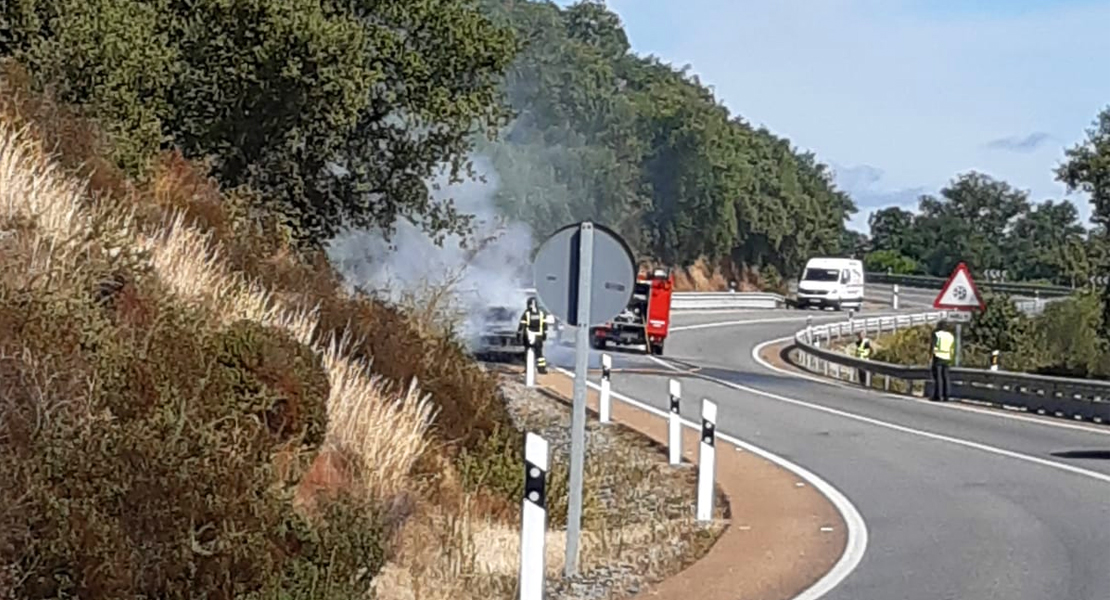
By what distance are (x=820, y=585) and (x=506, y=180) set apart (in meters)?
39.6

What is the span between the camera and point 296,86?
68.6 feet

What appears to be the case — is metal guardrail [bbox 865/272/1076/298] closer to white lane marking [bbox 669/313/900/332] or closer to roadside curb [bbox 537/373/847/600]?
white lane marking [bbox 669/313/900/332]

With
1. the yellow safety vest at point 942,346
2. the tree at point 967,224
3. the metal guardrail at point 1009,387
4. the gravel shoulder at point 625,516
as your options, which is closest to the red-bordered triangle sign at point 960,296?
the yellow safety vest at point 942,346

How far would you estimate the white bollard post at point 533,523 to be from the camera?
9648 millimetres

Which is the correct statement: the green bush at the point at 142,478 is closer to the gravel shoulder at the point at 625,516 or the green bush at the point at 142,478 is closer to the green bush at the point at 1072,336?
the gravel shoulder at the point at 625,516

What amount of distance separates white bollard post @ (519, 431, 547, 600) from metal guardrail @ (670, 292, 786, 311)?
63.7m

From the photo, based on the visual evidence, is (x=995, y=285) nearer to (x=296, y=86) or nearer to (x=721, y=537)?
(x=296, y=86)

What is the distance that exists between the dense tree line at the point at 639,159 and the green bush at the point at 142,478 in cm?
3866

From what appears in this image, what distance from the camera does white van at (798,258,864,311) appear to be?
79500 millimetres

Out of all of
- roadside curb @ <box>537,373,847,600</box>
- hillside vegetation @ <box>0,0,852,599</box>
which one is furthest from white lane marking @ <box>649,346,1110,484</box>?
hillside vegetation @ <box>0,0,852,599</box>

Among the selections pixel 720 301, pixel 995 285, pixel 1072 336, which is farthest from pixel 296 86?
pixel 995 285

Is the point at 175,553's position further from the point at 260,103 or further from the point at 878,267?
the point at 878,267

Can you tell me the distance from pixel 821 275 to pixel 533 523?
237ft

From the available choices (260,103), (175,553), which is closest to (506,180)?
(260,103)
